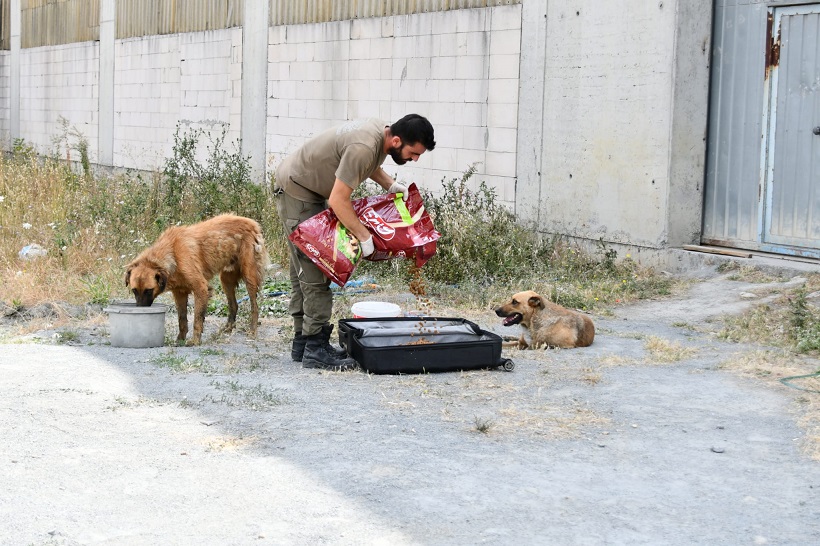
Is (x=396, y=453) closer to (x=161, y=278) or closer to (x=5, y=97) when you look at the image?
(x=161, y=278)

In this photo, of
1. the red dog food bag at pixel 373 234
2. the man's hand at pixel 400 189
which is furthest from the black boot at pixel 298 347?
the man's hand at pixel 400 189

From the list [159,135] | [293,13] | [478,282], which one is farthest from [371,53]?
[159,135]

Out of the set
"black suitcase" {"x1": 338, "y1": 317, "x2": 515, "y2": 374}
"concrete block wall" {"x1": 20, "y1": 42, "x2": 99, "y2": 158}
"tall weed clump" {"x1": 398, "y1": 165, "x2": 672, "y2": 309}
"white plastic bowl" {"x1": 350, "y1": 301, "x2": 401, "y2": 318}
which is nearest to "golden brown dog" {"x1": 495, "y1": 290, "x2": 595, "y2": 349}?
"black suitcase" {"x1": 338, "y1": 317, "x2": 515, "y2": 374}

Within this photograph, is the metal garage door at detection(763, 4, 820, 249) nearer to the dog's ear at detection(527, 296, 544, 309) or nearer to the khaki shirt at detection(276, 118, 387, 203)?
the dog's ear at detection(527, 296, 544, 309)

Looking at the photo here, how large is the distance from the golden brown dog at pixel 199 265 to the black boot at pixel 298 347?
1.08m

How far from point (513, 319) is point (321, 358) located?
1642 millimetres

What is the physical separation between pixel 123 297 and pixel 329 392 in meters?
4.15

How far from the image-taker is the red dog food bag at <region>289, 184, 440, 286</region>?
21.8ft

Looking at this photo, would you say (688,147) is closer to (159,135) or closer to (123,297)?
(123,297)

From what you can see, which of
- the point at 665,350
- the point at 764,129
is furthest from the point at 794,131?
the point at 665,350

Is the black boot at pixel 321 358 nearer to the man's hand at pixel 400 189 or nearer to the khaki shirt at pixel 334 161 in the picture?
the khaki shirt at pixel 334 161

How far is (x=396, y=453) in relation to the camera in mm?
5066

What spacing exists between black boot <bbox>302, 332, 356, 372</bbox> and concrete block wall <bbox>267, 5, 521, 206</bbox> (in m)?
5.34

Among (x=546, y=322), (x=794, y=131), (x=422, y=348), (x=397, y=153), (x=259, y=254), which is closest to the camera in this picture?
(x=397, y=153)
